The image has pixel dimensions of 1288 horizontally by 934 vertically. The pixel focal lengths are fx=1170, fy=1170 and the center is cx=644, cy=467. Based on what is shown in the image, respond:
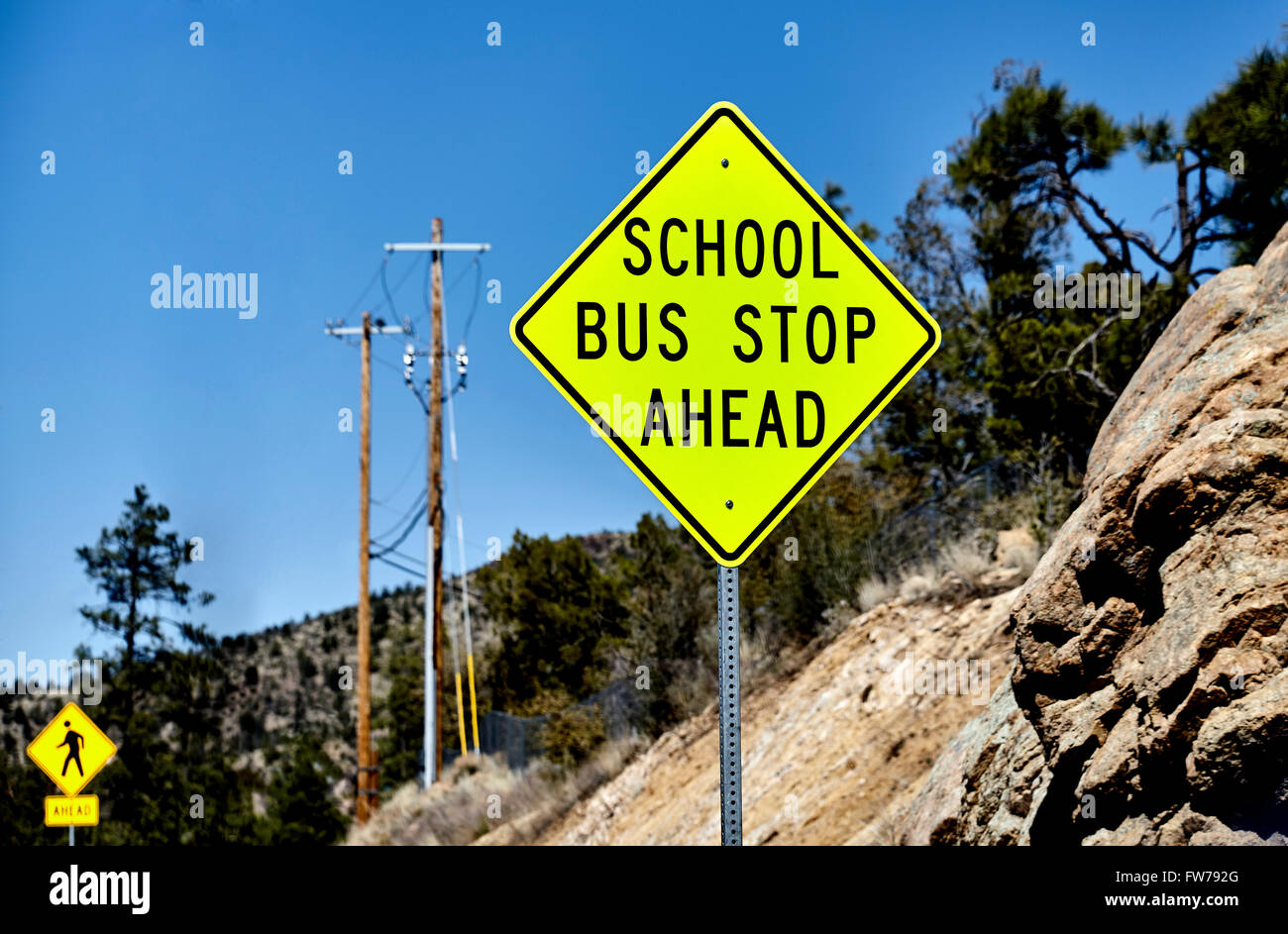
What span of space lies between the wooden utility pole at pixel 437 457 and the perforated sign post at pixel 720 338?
61.3 ft

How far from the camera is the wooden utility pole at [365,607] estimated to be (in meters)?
23.0

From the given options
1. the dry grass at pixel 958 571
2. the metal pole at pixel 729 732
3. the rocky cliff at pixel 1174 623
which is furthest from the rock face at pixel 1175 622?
the dry grass at pixel 958 571

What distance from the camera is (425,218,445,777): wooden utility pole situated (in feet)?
73.5

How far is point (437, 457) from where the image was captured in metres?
23.0

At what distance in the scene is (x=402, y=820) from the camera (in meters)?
21.4

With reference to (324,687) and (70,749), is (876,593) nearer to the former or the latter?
(70,749)

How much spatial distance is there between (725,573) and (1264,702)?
1.79 m

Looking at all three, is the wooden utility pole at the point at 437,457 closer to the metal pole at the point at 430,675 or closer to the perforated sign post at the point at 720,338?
the metal pole at the point at 430,675

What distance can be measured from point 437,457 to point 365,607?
3782mm

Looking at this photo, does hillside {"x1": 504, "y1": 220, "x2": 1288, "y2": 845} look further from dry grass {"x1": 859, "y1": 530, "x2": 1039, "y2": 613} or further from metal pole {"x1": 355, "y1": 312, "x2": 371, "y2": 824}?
metal pole {"x1": 355, "y1": 312, "x2": 371, "y2": 824}

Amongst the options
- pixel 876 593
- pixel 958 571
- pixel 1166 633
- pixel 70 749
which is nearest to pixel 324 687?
pixel 70 749

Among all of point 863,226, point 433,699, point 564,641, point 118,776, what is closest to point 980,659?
point 433,699

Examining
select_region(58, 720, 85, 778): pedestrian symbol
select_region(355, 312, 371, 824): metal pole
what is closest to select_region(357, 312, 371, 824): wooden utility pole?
select_region(355, 312, 371, 824): metal pole
